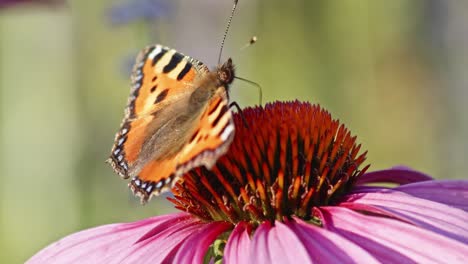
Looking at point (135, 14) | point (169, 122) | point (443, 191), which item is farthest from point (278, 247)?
point (135, 14)

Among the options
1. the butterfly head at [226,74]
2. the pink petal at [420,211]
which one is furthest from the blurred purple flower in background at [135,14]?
the pink petal at [420,211]

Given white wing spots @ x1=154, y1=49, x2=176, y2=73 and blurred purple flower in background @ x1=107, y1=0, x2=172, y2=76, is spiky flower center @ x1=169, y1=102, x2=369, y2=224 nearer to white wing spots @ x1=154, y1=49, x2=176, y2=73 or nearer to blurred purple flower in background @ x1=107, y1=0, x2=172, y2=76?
white wing spots @ x1=154, y1=49, x2=176, y2=73

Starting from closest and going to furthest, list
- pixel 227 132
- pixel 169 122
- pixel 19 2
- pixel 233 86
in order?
pixel 227 132
pixel 169 122
pixel 19 2
pixel 233 86

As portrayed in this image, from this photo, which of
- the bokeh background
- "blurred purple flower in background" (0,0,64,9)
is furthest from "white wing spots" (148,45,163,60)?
the bokeh background

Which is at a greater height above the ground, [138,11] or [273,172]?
[138,11]

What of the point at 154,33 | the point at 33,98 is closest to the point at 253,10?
the point at 33,98

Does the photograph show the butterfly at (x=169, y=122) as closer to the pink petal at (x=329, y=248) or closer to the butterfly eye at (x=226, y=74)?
the butterfly eye at (x=226, y=74)

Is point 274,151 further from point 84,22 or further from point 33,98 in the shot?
point 84,22

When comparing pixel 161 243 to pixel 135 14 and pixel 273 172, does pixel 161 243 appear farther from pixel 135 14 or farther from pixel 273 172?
pixel 135 14
